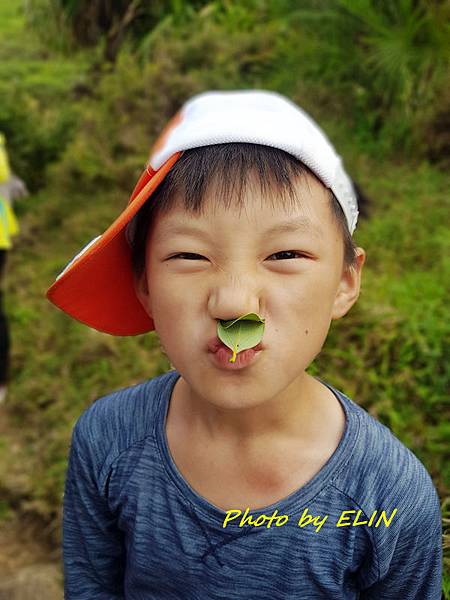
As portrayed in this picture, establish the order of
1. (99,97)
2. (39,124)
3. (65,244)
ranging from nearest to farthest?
(65,244)
(39,124)
(99,97)

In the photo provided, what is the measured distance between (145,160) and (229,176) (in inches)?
171

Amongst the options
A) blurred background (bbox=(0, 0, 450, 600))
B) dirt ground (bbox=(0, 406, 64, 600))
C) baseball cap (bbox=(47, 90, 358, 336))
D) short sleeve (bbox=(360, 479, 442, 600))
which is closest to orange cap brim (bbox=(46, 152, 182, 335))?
baseball cap (bbox=(47, 90, 358, 336))

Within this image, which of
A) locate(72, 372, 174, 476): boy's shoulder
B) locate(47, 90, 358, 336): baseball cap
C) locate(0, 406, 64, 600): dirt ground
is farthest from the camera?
locate(0, 406, 64, 600): dirt ground

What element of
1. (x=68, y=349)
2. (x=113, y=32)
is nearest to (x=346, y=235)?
(x=68, y=349)

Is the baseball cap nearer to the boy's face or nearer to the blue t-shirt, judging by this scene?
the boy's face

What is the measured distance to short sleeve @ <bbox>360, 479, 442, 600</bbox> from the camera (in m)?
1.15

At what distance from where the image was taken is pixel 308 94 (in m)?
5.63

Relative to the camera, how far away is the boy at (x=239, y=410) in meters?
1.04

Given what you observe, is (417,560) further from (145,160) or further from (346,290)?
(145,160)

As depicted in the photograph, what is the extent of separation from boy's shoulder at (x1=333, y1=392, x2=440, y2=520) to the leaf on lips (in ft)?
1.14

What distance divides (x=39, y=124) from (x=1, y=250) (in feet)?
8.91

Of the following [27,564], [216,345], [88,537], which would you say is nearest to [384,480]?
[216,345]

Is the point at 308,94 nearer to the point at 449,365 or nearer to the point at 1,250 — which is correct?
the point at 1,250

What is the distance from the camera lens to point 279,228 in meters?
1.04
